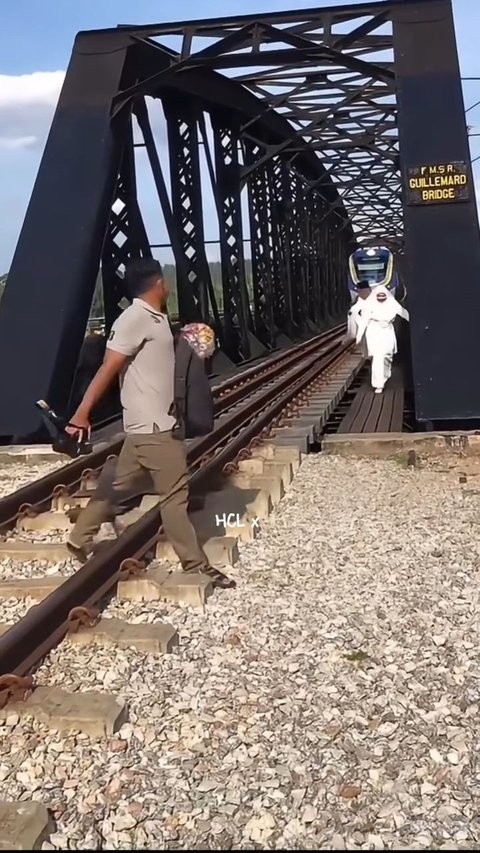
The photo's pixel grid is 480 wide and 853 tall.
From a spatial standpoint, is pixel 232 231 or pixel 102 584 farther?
pixel 232 231

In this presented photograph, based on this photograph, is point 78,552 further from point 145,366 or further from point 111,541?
A: point 145,366

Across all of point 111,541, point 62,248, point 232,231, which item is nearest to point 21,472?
point 62,248

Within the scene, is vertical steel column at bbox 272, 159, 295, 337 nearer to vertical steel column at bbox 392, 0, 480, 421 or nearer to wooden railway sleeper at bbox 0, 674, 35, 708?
vertical steel column at bbox 392, 0, 480, 421

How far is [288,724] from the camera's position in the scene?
11.7 ft

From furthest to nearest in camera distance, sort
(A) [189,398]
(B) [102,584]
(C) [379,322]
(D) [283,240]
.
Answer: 1. (D) [283,240]
2. (C) [379,322]
3. (A) [189,398]
4. (B) [102,584]

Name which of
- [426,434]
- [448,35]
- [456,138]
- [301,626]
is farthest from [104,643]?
[448,35]

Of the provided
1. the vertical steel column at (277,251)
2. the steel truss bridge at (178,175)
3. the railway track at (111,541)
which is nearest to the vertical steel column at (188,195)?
the steel truss bridge at (178,175)

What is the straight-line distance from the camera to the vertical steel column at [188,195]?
15.7 metres

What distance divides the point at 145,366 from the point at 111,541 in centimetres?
118

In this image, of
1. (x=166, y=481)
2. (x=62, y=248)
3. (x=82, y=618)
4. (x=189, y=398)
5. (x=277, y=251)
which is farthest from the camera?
(x=277, y=251)

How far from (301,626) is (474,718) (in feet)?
3.80

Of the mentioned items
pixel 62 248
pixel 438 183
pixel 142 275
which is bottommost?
pixel 142 275

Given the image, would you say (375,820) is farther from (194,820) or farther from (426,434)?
(426,434)

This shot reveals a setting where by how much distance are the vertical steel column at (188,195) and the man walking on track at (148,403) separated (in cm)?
1066
